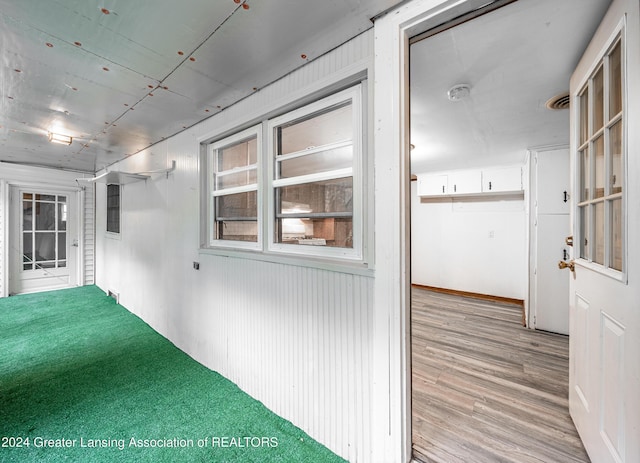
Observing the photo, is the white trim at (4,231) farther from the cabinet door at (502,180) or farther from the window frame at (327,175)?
the cabinet door at (502,180)

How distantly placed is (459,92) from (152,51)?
2.04 meters

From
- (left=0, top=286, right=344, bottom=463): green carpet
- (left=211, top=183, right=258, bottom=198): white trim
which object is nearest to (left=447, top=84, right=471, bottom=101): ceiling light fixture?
(left=211, top=183, right=258, bottom=198): white trim

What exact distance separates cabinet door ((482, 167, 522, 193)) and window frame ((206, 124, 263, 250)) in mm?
4142

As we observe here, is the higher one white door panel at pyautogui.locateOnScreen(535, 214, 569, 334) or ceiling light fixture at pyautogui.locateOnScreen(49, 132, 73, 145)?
ceiling light fixture at pyautogui.locateOnScreen(49, 132, 73, 145)

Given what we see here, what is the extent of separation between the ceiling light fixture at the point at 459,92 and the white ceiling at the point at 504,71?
0.12 ft

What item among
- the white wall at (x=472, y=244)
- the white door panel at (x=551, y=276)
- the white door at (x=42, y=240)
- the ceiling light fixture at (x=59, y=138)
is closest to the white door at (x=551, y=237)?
the white door panel at (x=551, y=276)

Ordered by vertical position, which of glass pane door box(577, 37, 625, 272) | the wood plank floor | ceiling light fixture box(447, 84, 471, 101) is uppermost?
ceiling light fixture box(447, 84, 471, 101)

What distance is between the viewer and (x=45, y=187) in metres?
4.80

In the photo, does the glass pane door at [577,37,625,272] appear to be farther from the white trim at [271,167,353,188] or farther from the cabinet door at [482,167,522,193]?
the cabinet door at [482,167,522,193]

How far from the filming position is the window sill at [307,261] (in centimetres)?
140

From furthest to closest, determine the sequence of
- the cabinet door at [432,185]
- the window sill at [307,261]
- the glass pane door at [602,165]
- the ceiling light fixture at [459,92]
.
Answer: the cabinet door at [432,185] → the ceiling light fixture at [459,92] → the window sill at [307,261] → the glass pane door at [602,165]

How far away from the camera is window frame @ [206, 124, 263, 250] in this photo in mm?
2025

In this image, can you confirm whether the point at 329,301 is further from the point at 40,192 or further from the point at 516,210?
the point at 40,192

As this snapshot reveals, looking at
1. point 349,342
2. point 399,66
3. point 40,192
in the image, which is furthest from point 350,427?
point 40,192
